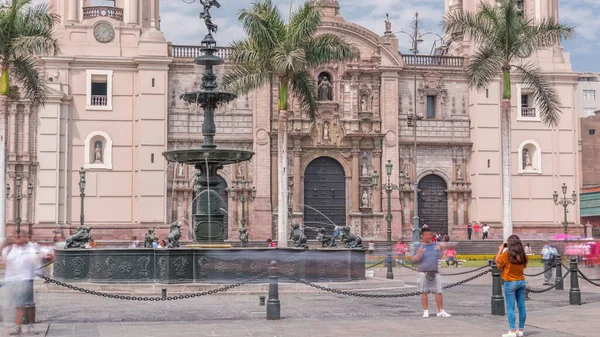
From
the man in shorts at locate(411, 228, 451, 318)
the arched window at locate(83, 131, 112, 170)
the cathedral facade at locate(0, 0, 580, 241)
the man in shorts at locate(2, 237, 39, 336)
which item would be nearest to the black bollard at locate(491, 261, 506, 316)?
the man in shorts at locate(411, 228, 451, 318)

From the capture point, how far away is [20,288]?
1515cm

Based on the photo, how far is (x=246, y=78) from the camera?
3631cm

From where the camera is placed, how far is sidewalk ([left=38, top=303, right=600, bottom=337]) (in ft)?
49.8

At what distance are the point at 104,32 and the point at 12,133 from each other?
23.9ft

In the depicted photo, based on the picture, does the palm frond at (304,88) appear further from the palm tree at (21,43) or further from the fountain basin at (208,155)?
the fountain basin at (208,155)

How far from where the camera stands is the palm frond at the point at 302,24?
35.6m

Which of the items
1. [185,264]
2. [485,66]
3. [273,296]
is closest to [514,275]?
[273,296]

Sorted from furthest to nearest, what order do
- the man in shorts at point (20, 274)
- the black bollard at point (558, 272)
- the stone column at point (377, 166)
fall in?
the stone column at point (377, 166) → the black bollard at point (558, 272) → the man in shorts at point (20, 274)

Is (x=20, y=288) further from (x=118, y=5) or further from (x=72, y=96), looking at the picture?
(x=118, y=5)

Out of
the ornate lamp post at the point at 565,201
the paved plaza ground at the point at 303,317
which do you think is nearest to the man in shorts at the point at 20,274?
the paved plaza ground at the point at 303,317

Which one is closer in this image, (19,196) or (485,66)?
(485,66)

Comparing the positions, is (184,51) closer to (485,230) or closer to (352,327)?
(485,230)

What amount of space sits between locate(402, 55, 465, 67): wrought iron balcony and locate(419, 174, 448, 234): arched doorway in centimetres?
647

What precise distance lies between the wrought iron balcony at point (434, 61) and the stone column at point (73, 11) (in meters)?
18.5
